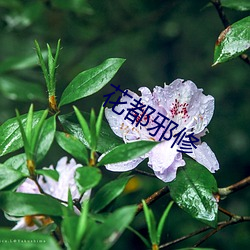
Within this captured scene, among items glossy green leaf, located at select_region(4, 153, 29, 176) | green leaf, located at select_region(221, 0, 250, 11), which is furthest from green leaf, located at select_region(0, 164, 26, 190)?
green leaf, located at select_region(221, 0, 250, 11)

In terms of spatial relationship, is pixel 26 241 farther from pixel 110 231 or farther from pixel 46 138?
pixel 46 138

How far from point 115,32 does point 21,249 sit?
1873 millimetres

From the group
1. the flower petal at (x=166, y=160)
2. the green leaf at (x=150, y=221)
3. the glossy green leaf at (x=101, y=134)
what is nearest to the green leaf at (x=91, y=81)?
the glossy green leaf at (x=101, y=134)

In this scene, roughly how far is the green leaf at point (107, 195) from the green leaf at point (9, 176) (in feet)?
0.36

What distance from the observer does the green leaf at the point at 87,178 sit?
85 cm

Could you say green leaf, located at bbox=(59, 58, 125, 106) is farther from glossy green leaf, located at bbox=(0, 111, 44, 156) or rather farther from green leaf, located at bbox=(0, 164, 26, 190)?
green leaf, located at bbox=(0, 164, 26, 190)

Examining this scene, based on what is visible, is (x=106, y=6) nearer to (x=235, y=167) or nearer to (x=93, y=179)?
(x=235, y=167)

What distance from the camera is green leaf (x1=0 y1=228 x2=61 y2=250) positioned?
2.36ft

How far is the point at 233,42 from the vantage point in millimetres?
1095

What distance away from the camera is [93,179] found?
0.86 m

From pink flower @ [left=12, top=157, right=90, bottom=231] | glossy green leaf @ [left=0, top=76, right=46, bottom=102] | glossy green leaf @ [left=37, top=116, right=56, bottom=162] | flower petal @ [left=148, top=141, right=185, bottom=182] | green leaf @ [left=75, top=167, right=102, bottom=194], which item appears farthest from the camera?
glossy green leaf @ [left=0, top=76, right=46, bottom=102]

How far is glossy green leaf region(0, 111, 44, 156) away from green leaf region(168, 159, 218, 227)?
0.25m

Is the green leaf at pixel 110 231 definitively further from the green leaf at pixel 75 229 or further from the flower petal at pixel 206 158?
the flower petal at pixel 206 158

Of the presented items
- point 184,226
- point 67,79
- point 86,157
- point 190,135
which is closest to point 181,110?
point 190,135
